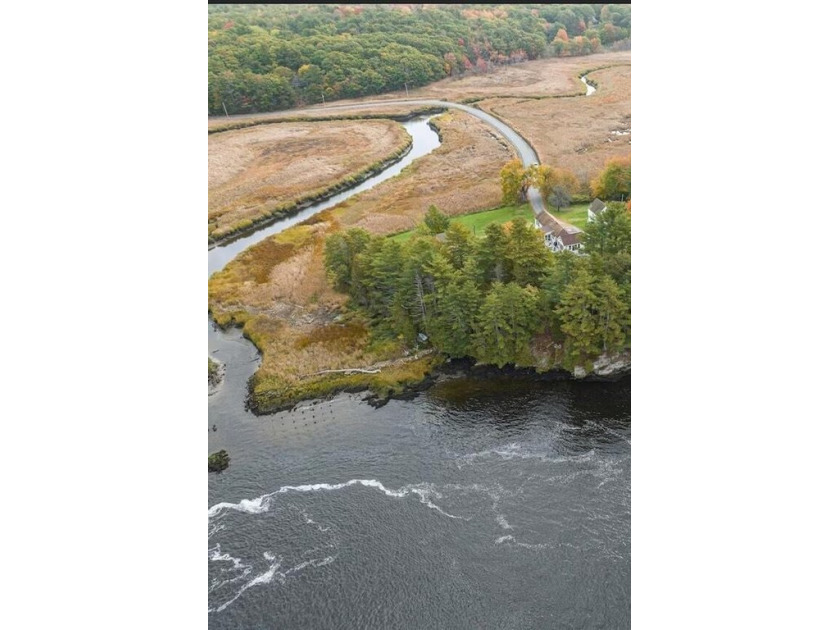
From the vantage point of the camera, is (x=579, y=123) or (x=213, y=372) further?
(x=579, y=123)

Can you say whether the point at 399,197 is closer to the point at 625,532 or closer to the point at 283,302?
the point at 283,302

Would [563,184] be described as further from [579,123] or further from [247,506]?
[247,506]

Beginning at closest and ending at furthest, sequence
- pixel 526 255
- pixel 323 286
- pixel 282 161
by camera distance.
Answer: pixel 526 255 < pixel 323 286 < pixel 282 161

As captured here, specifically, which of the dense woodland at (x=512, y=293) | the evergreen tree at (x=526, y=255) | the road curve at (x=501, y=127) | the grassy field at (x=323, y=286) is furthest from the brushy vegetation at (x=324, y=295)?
the evergreen tree at (x=526, y=255)

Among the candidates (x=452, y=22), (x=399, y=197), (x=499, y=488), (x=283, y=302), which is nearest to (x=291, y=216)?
(x=399, y=197)

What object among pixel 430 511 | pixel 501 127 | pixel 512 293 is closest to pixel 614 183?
pixel 512 293

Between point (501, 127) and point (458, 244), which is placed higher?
point (501, 127)
